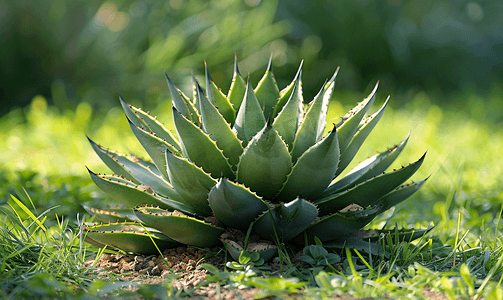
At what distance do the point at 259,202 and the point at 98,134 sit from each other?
3995 millimetres

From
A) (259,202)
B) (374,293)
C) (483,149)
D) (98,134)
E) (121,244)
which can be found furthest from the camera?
(98,134)

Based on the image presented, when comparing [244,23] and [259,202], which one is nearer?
[259,202]

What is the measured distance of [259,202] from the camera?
4.78 ft

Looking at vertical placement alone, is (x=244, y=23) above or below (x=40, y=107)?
above

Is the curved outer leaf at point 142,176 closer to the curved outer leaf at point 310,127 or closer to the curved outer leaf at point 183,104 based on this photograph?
the curved outer leaf at point 183,104

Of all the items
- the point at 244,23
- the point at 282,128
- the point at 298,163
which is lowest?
the point at 298,163

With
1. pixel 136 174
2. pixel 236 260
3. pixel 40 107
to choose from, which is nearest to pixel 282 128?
pixel 236 260

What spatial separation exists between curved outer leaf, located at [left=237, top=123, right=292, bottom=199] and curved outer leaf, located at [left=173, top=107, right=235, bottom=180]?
0.09 meters

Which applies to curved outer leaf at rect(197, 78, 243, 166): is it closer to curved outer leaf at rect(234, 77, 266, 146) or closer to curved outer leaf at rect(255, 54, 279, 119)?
curved outer leaf at rect(234, 77, 266, 146)

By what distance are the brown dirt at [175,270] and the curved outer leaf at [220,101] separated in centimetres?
60

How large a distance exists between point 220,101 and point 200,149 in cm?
34

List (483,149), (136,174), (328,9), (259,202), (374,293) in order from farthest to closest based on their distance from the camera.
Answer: (328,9) < (483,149) < (136,174) < (259,202) < (374,293)

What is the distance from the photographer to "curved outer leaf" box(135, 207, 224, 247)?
1.42m

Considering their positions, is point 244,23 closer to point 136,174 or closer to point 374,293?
point 136,174
